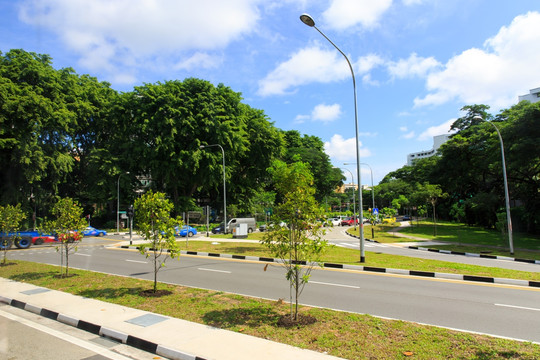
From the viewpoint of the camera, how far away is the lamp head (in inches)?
429

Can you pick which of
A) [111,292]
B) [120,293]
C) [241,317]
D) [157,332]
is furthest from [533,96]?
[157,332]

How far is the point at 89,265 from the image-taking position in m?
14.4

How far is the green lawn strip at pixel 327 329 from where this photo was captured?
4.68 meters

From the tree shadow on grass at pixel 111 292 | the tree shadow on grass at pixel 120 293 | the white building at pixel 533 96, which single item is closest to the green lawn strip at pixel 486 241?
the tree shadow on grass at pixel 120 293

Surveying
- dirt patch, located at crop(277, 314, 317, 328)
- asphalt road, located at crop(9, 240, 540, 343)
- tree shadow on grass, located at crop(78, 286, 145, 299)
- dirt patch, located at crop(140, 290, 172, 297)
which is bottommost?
asphalt road, located at crop(9, 240, 540, 343)

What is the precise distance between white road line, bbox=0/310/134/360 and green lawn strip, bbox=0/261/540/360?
5.03ft

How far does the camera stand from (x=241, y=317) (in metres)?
6.36

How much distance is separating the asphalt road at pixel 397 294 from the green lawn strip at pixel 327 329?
2.49ft

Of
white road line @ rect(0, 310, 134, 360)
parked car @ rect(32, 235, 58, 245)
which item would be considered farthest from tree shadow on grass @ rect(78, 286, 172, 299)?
parked car @ rect(32, 235, 58, 245)

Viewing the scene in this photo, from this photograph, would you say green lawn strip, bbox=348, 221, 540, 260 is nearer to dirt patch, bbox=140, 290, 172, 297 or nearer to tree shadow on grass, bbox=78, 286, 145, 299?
dirt patch, bbox=140, 290, 172, 297

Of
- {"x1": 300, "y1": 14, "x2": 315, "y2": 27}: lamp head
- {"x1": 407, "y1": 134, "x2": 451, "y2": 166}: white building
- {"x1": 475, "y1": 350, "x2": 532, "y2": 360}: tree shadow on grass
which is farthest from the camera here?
{"x1": 407, "y1": 134, "x2": 451, "y2": 166}: white building

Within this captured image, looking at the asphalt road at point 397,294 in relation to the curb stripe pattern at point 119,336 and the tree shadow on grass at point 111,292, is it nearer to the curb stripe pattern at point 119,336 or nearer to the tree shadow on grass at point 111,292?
the tree shadow on grass at point 111,292

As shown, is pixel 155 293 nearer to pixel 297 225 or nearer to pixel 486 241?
pixel 297 225

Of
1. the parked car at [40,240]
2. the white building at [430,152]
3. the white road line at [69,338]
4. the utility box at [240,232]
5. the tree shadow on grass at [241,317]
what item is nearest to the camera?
the white road line at [69,338]
